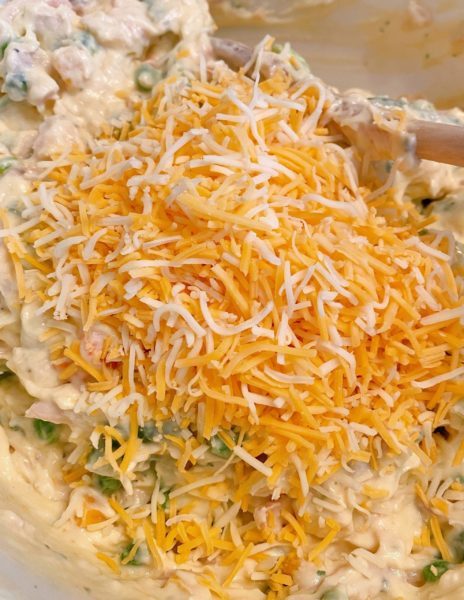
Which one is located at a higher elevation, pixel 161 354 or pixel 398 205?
pixel 398 205

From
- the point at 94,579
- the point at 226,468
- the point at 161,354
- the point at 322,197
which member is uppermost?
the point at 322,197

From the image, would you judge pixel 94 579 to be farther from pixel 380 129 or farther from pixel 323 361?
pixel 380 129

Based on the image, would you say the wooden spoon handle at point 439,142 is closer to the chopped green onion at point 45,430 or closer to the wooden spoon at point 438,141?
the wooden spoon at point 438,141

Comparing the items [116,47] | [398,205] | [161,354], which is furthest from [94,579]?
[116,47]

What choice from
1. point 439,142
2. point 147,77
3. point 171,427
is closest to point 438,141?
point 439,142

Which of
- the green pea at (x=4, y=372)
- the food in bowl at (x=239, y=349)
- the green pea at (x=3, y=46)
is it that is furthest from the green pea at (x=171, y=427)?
the green pea at (x=3, y=46)

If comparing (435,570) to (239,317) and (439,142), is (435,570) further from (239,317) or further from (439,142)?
(439,142)
